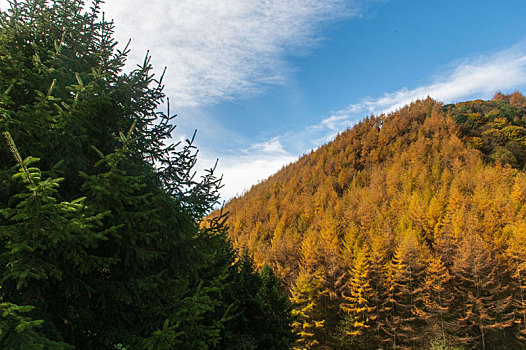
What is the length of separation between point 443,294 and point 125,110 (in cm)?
3667

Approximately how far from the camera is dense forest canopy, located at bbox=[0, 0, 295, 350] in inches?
134

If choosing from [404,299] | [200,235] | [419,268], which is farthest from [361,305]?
[200,235]

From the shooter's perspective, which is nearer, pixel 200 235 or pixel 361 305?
pixel 200 235

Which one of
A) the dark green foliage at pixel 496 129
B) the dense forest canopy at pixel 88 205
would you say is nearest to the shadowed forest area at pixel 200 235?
the dense forest canopy at pixel 88 205

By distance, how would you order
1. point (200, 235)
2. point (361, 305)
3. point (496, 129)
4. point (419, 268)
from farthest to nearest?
point (496, 129) < point (419, 268) < point (361, 305) < point (200, 235)

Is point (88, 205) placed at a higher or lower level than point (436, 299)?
higher

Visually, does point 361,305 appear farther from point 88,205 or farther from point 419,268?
point 88,205

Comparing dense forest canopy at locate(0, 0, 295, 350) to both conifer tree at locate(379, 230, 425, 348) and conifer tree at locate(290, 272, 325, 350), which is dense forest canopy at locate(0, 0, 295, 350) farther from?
conifer tree at locate(379, 230, 425, 348)

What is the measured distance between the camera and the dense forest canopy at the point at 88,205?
134 inches

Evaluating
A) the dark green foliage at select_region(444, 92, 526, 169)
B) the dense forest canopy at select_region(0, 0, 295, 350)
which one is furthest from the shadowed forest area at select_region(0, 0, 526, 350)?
the dark green foliage at select_region(444, 92, 526, 169)

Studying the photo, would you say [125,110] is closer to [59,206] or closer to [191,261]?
[59,206]

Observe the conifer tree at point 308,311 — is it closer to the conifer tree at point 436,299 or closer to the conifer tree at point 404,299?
the conifer tree at point 404,299

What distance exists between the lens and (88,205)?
151 inches

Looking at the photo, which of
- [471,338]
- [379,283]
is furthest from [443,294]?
[379,283]
